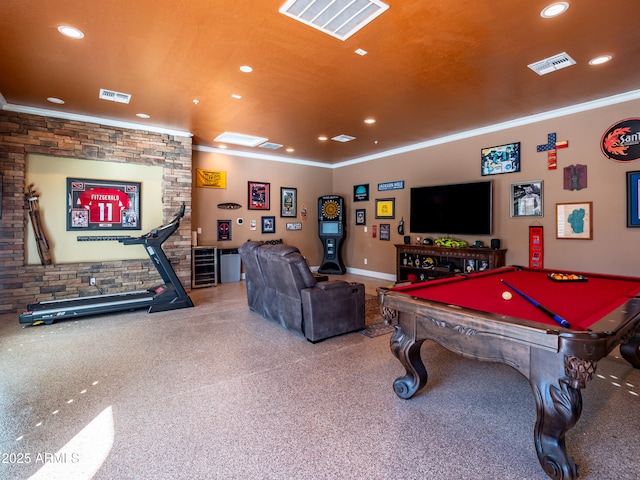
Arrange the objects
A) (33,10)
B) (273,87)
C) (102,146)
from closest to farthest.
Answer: (33,10)
(273,87)
(102,146)

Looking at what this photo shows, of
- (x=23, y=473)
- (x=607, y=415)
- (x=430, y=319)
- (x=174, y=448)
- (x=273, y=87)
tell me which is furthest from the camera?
(x=273, y=87)

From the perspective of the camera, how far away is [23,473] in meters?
1.74

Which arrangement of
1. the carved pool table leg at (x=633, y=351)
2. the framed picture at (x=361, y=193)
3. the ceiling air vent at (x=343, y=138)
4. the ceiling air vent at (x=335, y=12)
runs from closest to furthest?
the ceiling air vent at (x=335, y=12)
the carved pool table leg at (x=633, y=351)
the ceiling air vent at (x=343, y=138)
the framed picture at (x=361, y=193)

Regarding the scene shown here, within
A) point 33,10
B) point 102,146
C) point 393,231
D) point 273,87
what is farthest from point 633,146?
point 102,146

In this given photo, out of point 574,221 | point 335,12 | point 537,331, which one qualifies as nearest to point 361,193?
point 574,221

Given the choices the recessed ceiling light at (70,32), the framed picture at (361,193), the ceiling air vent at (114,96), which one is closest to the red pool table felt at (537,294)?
the recessed ceiling light at (70,32)

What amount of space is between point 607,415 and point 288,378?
7.83 ft

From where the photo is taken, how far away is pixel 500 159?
18.4 feet

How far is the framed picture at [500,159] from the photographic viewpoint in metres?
5.39

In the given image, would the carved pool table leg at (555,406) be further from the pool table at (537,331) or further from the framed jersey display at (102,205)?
the framed jersey display at (102,205)

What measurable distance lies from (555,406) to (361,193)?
7.03m

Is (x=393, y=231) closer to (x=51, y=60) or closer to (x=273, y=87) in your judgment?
(x=273, y=87)

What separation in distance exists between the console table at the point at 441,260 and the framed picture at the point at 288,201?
313 centimetres

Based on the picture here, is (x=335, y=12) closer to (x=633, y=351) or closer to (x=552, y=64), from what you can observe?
(x=552, y=64)
